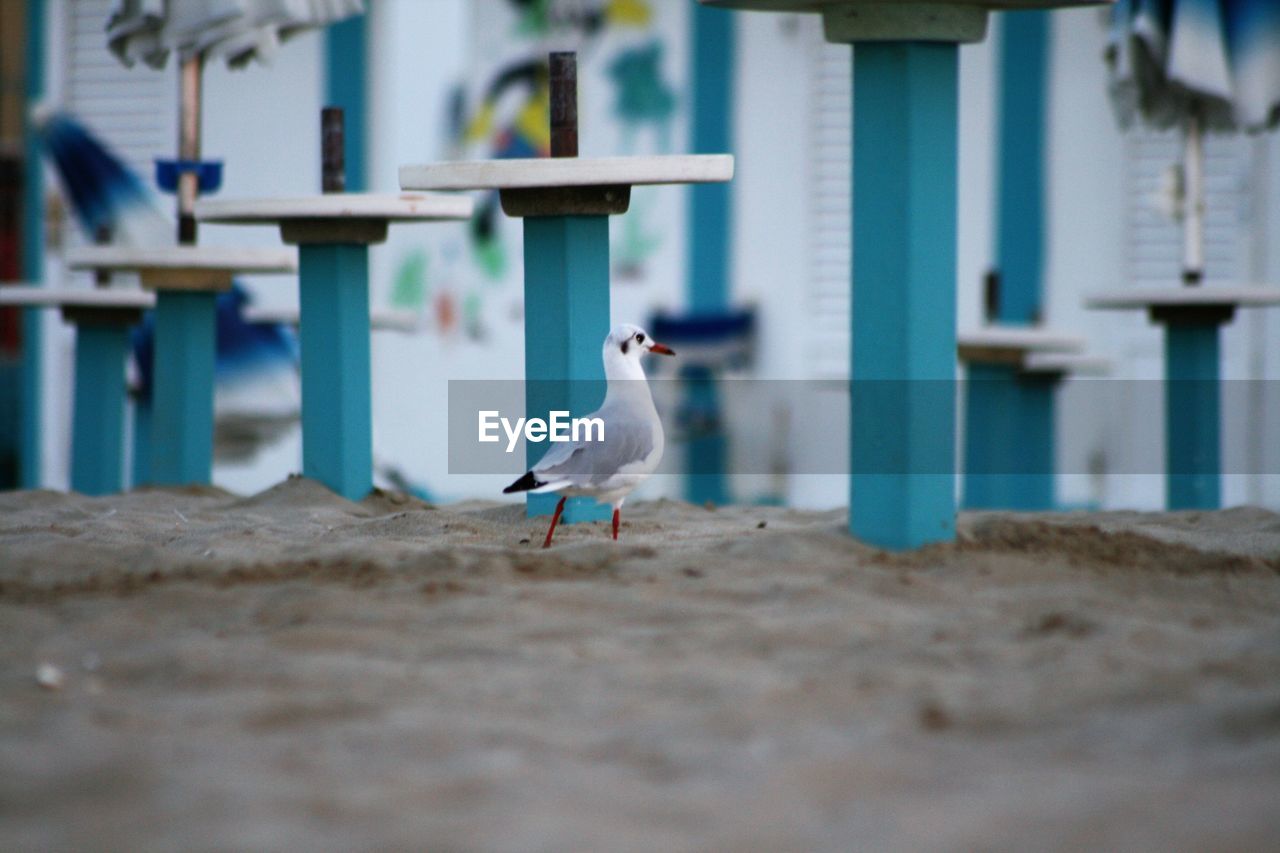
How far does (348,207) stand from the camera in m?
5.59

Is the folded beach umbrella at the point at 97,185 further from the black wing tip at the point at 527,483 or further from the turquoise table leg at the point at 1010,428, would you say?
the black wing tip at the point at 527,483

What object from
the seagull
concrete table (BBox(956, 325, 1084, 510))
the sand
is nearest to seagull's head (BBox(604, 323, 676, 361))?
the seagull

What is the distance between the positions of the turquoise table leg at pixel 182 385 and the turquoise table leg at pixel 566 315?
8.00 ft

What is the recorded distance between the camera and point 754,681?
2.67 metres

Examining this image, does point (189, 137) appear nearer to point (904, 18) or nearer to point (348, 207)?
point (348, 207)

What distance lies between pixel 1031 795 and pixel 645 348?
2705mm

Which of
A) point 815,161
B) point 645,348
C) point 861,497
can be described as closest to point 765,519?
point 645,348

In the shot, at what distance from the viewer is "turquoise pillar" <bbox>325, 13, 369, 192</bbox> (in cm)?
1050

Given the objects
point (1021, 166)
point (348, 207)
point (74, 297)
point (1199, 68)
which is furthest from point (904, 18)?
point (1021, 166)

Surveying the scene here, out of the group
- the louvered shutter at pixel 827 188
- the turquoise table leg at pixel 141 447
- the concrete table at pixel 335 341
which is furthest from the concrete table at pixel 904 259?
the louvered shutter at pixel 827 188

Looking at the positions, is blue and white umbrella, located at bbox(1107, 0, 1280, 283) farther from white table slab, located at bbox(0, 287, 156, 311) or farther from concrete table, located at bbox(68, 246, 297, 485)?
white table slab, located at bbox(0, 287, 156, 311)

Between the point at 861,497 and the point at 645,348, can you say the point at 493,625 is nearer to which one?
the point at 861,497

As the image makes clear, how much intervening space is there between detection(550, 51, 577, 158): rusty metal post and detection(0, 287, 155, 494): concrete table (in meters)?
3.44

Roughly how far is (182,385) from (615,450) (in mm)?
3294
